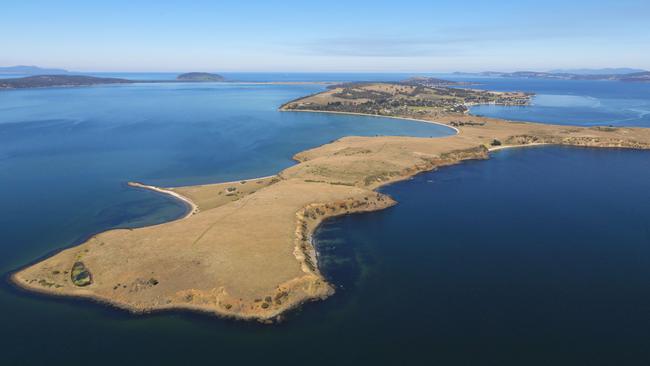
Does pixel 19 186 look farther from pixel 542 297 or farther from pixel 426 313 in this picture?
pixel 542 297

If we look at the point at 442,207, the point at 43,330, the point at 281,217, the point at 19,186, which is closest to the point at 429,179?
the point at 442,207

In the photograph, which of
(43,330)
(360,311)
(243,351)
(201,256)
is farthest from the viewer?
(201,256)

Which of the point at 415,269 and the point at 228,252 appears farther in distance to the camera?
the point at 228,252

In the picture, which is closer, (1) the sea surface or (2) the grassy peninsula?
(1) the sea surface

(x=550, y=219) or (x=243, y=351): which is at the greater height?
(x=550, y=219)

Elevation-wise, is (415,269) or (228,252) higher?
(228,252)

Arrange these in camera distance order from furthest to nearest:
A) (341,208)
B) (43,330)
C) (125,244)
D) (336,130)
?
1. (336,130)
2. (341,208)
3. (125,244)
4. (43,330)

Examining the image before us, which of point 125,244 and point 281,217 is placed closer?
point 125,244

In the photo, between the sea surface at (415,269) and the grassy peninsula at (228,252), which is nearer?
the sea surface at (415,269)
